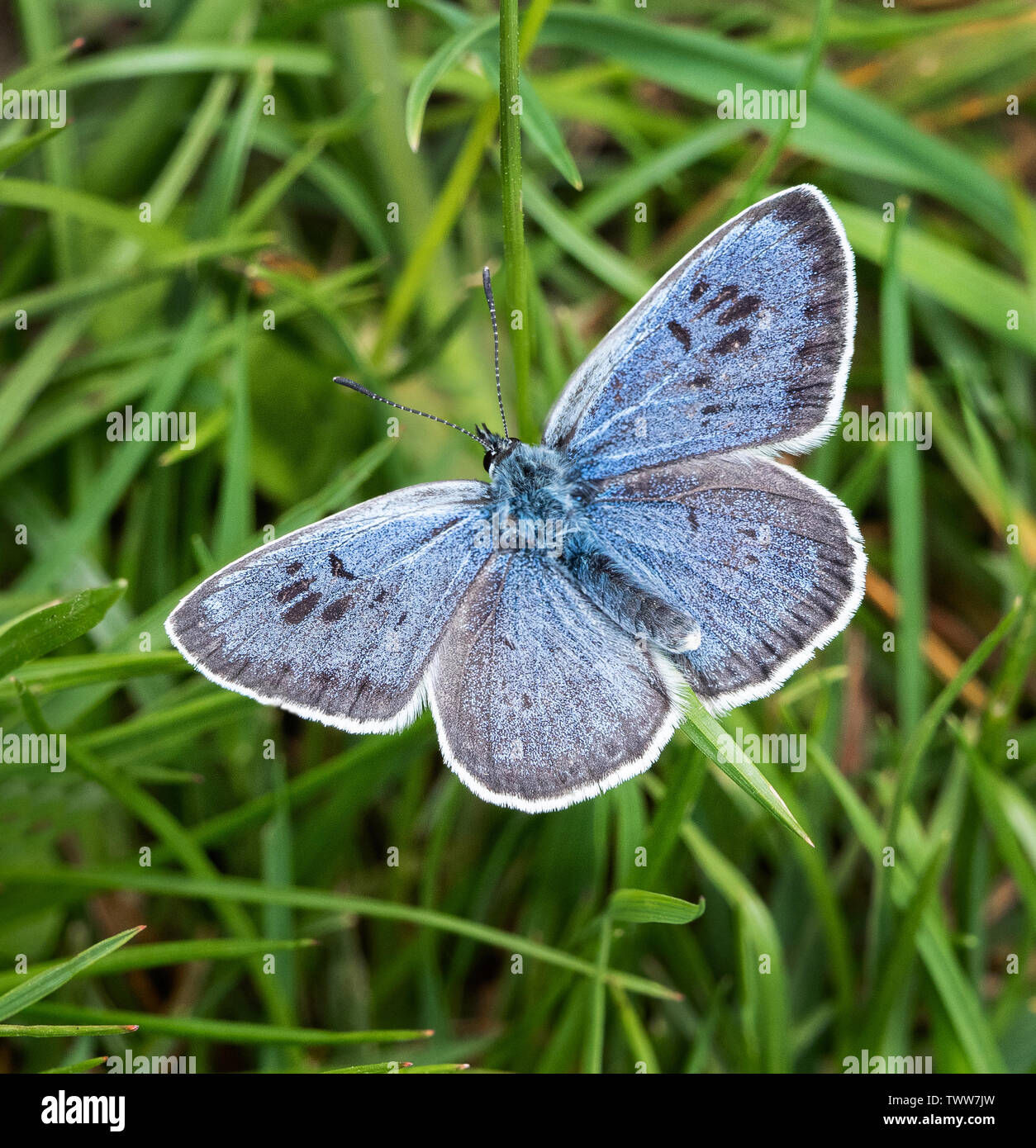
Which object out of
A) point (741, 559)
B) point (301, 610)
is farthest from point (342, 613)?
point (741, 559)

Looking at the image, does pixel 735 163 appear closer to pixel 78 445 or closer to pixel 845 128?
pixel 845 128

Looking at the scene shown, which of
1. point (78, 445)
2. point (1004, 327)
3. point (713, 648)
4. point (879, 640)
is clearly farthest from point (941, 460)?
point (78, 445)
